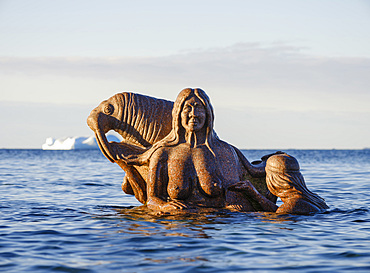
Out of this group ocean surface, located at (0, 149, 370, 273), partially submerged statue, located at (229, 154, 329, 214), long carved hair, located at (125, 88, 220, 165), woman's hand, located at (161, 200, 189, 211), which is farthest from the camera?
long carved hair, located at (125, 88, 220, 165)

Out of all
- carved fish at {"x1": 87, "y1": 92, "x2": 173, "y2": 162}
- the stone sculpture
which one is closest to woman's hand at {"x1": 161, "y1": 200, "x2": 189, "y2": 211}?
the stone sculpture

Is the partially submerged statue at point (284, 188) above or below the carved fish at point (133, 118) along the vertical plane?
below

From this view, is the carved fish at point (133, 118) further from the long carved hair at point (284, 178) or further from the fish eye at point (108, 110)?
the long carved hair at point (284, 178)

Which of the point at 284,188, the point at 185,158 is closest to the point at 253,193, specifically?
the point at 284,188

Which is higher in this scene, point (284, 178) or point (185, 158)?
point (185, 158)

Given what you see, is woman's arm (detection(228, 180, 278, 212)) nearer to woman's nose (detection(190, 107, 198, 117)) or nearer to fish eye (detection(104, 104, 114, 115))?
woman's nose (detection(190, 107, 198, 117))

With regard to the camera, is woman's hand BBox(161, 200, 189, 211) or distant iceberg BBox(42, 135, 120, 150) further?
distant iceberg BBox(42, 135, 120, 150)

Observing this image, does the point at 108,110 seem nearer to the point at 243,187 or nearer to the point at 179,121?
the point at 179,121

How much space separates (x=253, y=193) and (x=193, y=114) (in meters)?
1.65

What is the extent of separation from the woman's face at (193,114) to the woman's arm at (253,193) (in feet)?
3.83

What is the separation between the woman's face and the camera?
9.82 m

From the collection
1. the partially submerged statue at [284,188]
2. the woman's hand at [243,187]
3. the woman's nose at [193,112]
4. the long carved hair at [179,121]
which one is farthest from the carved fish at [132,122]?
the partially submerged statue at [284,188]

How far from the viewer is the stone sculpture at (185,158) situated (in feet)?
32.2

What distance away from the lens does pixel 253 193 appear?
9.77 m
